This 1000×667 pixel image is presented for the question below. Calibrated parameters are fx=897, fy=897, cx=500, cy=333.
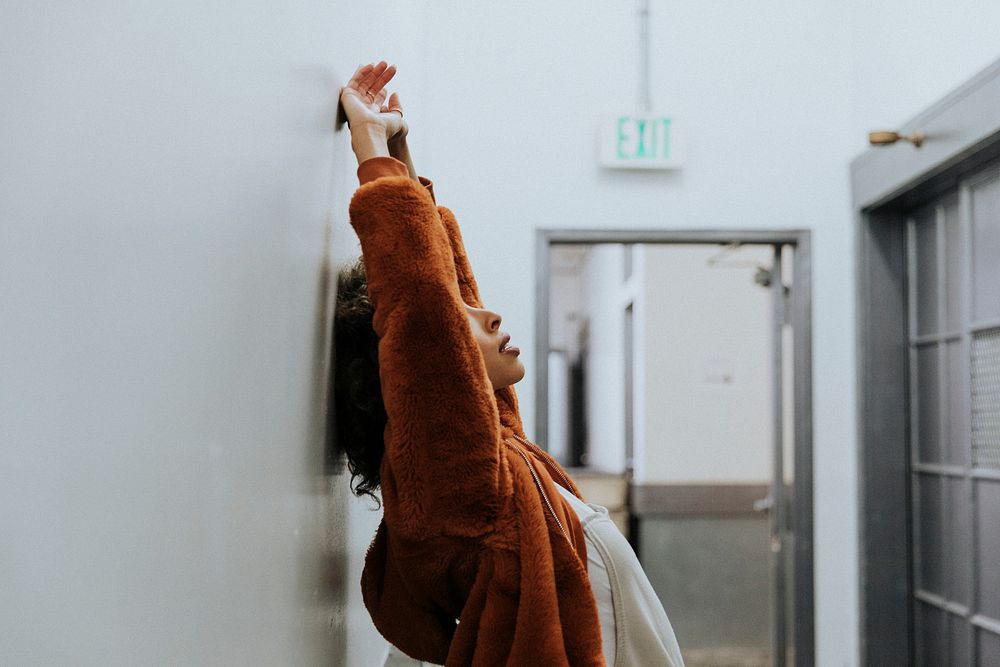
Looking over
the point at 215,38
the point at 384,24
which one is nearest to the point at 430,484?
the point at 215,38

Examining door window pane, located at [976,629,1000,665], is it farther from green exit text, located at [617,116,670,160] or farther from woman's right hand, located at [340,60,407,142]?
woman's right hand, located at [340,60,407,142]

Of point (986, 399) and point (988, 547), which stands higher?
point (986, 399)

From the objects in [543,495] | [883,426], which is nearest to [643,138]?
[883,426]

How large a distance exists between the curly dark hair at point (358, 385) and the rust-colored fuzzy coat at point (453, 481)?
11 cm

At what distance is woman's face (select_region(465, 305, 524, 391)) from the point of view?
102cm

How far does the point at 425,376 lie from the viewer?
2.74ft

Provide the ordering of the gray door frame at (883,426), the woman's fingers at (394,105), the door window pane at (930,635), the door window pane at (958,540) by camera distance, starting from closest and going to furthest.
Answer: the woman's fingers at (394,105), the door window pane at (958,540), the door window pane at (930,635), the gray door frame at (883,426)

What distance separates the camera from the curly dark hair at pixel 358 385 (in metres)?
1.01

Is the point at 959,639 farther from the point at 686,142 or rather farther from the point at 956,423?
the point at 686,142

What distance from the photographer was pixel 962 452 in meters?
2.21

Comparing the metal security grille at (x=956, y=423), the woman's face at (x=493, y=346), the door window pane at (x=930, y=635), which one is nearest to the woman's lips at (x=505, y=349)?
the woman's face at (x=493, y=346)

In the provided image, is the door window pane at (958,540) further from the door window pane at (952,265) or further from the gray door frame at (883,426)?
the door window pane at (952,265)

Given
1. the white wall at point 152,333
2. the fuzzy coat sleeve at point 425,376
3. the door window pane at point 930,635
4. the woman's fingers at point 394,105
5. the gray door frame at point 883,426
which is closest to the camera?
the white wall at point 152,333

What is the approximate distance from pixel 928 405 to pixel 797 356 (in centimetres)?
39
